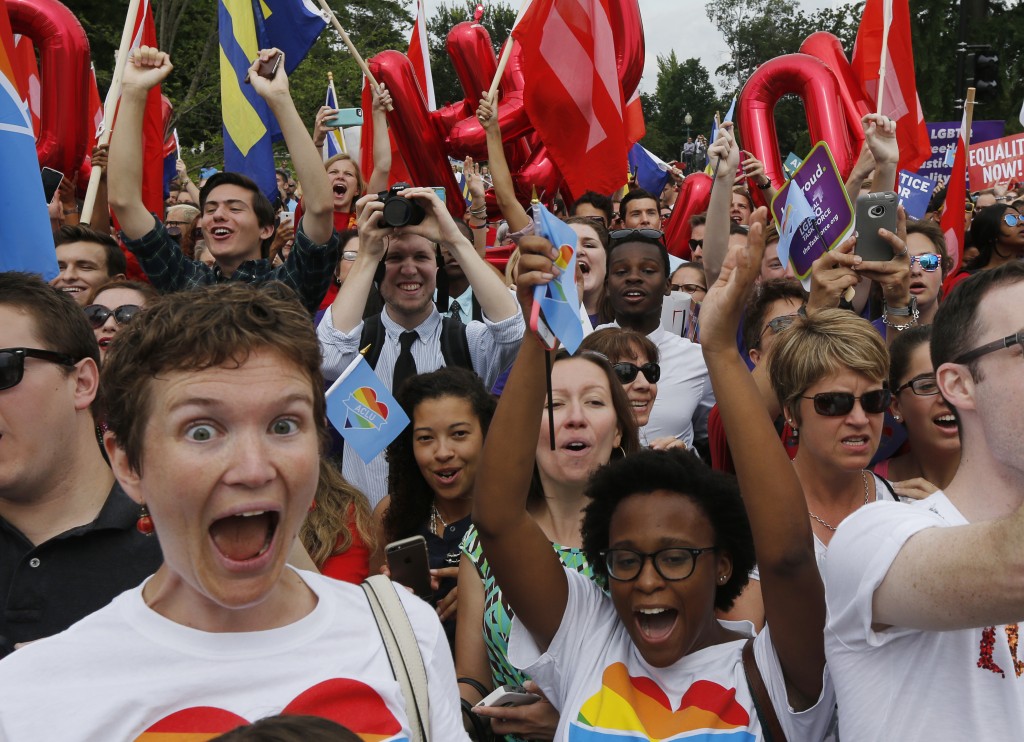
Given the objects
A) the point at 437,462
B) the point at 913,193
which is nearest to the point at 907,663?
the point at 437,462

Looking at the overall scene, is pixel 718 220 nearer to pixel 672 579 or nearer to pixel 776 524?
pixel 672 579

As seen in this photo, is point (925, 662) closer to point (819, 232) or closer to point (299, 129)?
point (819, 232)

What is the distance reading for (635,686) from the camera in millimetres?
2502

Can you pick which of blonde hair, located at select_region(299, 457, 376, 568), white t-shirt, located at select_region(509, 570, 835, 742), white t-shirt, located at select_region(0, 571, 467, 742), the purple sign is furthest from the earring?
the purple sign

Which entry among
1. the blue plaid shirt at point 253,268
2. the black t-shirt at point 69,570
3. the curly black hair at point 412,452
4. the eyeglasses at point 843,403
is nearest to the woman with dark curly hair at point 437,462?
the curly black hair at point 412,452

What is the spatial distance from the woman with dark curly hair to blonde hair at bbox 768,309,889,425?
3.41 feet

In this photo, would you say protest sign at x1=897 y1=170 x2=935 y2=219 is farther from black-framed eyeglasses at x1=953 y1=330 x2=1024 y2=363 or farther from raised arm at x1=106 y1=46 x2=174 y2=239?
black-framed eyeglasses at x1=953 y1=330 x2=1024 y2=363

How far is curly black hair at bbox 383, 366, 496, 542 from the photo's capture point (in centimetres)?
381

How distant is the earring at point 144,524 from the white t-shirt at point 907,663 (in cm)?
144

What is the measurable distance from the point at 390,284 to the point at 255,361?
9.28 ft

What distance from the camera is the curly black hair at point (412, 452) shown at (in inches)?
150

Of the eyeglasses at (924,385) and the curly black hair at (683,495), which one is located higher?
the eyeglasses at (924,385)

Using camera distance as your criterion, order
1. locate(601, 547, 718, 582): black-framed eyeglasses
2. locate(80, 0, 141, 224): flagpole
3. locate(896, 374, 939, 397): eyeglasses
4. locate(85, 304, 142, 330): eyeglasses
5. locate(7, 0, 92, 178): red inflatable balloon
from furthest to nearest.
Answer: locate(7, 0, 92, 178): red inflatable balloon
locate(80, 0, 141, 224): flagpole
locate(85, 304, 142, 330): eyeglasses
locate(896, 374, 939, 397): eyeglasses
locate(601, 547, 718, 582): black-framed eyeglasses

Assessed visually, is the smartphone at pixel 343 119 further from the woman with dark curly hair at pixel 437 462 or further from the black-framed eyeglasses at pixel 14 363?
the black-framed eyeglasses at pixel 14 363
